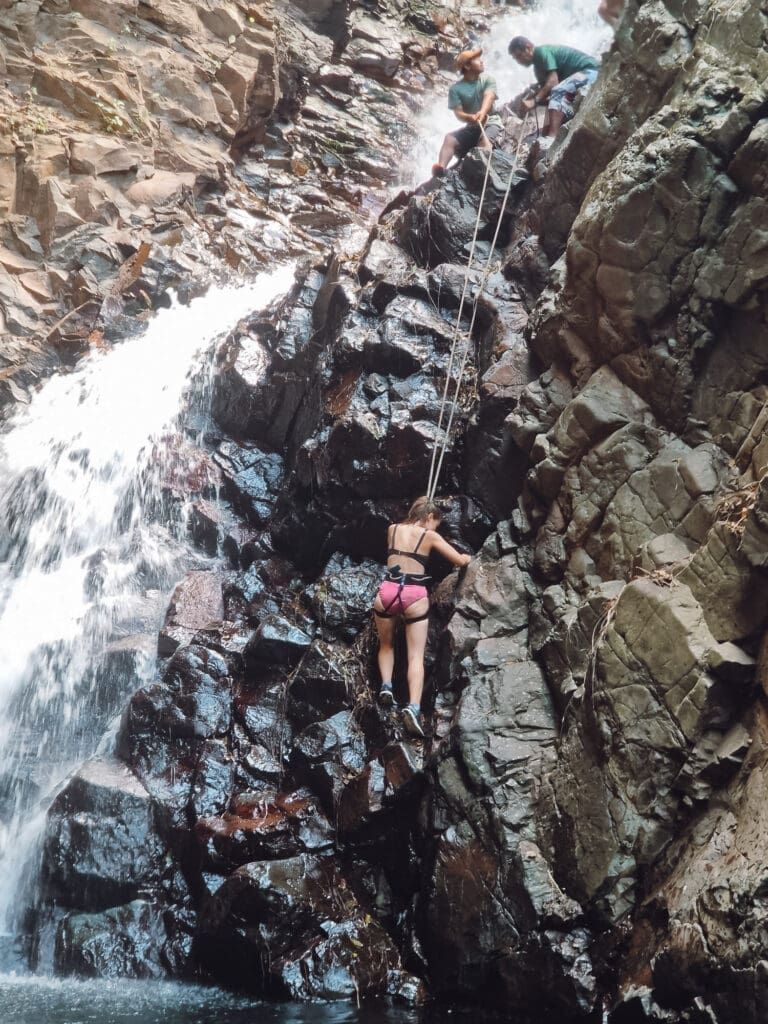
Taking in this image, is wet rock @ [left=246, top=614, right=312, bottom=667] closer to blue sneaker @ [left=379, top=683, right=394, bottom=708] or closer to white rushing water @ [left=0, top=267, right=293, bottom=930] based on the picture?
blue sneaker @ [left=379, top=683, right=394, bottom=708]

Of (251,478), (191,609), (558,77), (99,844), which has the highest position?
(558,77)

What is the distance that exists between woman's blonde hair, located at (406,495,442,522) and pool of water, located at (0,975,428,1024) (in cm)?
436

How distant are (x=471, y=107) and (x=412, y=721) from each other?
10.4 m

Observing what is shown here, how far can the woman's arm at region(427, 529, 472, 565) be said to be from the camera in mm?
7473

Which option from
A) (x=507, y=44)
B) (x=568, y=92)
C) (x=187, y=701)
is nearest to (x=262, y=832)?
(x=187, y=701)

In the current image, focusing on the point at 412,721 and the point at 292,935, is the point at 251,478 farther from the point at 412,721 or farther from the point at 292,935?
the point at 292,935

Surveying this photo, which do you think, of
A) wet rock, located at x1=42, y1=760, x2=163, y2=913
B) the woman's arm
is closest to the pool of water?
wet rock, located at x1=42, y1=760, x2=163, y2=913

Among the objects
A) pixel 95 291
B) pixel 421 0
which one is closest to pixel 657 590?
pixel 95 291

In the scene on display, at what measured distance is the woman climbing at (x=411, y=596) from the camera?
697cm

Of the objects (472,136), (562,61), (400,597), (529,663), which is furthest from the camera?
(472,136)

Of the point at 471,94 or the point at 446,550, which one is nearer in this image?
the point at 446,550

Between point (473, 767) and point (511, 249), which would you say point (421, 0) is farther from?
point (473, 767)

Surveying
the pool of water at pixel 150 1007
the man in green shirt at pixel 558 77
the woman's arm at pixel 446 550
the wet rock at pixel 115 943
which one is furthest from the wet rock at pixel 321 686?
the man in green shirt at pixel 558 77

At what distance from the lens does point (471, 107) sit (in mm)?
12281
